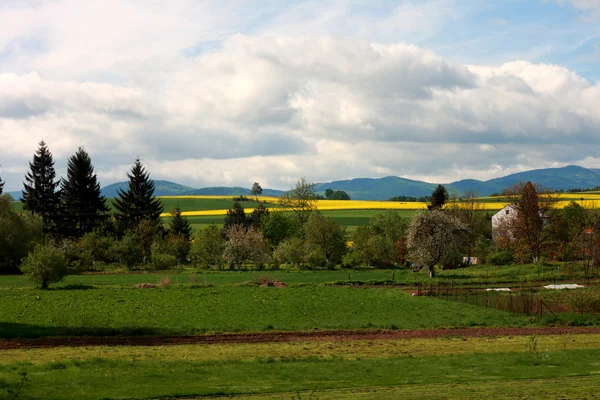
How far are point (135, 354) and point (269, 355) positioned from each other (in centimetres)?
597

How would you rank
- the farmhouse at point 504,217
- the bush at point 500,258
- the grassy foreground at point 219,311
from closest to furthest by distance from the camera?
1. the grassy foreground at point 219,311
2. the bush at point 500,258
3. the farmhouse at point 504,217

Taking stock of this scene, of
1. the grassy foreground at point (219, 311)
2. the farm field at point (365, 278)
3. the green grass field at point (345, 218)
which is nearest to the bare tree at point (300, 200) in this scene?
the green grass field at point (345, 218)

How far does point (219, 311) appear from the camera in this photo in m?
43.1

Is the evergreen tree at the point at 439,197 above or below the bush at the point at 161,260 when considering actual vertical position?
above

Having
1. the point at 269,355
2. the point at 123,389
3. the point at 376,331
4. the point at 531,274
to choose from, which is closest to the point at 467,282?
the point at 531,274

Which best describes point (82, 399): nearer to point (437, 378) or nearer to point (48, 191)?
point (437, 378)

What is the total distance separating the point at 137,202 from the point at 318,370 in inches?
3685

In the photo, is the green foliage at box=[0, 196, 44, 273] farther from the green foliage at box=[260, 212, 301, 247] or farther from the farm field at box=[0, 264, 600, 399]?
the green foliage at box=[260, 212, 301, 247]

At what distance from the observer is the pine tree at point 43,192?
10631 centimetres

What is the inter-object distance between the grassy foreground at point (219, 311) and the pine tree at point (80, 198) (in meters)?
52.9

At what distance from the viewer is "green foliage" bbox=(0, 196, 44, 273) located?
74562mm

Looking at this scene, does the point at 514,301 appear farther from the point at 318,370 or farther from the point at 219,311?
the point at 318,370

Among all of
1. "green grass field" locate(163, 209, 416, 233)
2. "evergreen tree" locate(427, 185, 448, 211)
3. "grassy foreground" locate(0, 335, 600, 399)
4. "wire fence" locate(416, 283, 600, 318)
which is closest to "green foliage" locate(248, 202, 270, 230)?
"green grass field" locate(163, 209, 416, 233)

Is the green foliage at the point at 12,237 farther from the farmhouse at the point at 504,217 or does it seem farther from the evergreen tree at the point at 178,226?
the farmhouse at the point at 504,217
